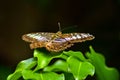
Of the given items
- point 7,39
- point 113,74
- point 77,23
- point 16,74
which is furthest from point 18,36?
point 16,74

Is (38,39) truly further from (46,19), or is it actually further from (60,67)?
(46,19)

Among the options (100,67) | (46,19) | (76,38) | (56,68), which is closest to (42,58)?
(56,68)

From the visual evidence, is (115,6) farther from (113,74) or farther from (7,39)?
(113,74)

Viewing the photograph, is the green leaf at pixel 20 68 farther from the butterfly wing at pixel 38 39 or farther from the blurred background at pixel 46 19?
the blurred background at pixel 46 19

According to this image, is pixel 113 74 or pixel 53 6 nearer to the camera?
pixel 113 74

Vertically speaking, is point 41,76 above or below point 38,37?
below

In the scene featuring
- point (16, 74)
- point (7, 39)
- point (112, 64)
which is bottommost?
point (112, 64)

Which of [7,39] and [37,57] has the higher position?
[37,57]
